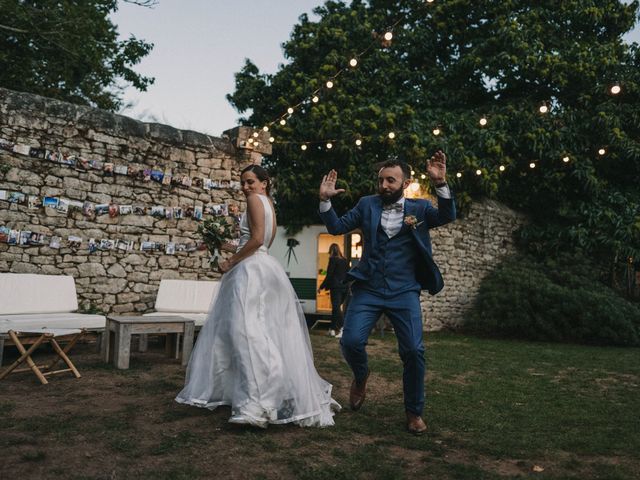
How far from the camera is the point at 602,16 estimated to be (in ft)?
40.7

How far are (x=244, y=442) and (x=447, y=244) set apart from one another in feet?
30.3

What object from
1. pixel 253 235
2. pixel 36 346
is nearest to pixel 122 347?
pixel 36 346

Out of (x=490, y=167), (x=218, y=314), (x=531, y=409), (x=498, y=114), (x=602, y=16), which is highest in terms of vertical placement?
(x=602, y=16)

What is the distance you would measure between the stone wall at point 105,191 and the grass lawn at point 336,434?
2.19m

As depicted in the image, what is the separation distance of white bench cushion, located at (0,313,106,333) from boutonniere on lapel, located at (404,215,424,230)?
412 centimetres

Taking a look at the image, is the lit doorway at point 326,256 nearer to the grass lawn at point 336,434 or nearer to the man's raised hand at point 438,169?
the grass lawn at point 336,434

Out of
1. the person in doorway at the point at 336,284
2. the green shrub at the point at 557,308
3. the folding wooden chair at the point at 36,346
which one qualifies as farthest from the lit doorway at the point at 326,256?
the folding wooden chair at the point at 36,346

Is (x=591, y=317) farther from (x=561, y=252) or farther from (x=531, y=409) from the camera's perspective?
(x=531, y=409)

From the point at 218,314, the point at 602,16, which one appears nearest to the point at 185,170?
the point at 218,314

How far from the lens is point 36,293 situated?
20.5 ft

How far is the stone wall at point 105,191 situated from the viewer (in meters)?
6.74

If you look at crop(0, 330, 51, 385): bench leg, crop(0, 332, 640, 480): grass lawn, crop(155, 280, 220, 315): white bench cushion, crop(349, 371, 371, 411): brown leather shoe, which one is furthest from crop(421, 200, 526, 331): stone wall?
crop(0, 330, 51, 385): bench leg

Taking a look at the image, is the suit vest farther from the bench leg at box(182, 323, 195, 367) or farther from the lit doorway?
the lit doorway

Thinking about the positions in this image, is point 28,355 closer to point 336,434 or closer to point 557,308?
point 336,434
